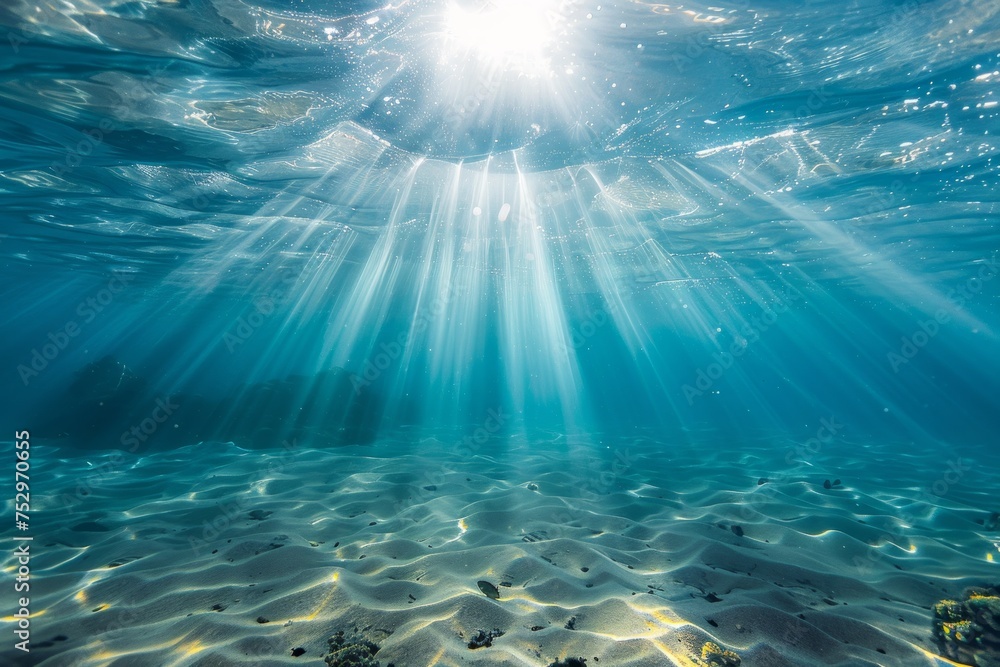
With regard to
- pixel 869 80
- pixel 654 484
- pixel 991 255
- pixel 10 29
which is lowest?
pixel 654 484

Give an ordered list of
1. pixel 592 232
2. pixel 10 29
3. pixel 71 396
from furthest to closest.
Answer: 1. pixel 592 232
2. pixel 71 396
3. pixel 10 29

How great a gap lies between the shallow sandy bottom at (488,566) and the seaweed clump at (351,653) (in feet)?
0.40

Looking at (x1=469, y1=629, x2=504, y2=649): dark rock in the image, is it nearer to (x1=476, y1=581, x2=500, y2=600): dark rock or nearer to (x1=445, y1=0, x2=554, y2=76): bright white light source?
(x1=476, y1=581, x2=500, y2=600): dark rock

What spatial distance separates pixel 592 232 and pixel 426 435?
13634mm

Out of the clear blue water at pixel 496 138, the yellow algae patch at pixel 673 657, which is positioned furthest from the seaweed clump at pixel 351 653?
the clear blue water at pixel 496 138

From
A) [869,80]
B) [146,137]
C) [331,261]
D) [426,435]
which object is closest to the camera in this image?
[869,80]

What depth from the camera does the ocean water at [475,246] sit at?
4309mm

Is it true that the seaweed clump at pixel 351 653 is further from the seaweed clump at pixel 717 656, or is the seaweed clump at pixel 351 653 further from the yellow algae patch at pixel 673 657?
the seaweed clump at pixel 717 656

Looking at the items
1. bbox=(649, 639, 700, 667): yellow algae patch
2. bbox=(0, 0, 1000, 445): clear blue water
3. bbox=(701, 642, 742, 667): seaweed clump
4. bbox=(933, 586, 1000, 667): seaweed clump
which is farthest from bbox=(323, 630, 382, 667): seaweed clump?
bbox=(0, 0, 1000, 445): clear blue water

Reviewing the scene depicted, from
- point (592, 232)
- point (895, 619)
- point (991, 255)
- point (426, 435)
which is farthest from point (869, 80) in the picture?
point (991, 255)

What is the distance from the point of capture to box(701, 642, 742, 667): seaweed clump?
3488mm

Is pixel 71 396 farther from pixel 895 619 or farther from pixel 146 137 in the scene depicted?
pixel 895 619

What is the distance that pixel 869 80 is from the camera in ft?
30.2

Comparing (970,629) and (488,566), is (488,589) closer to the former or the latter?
(488,566)
